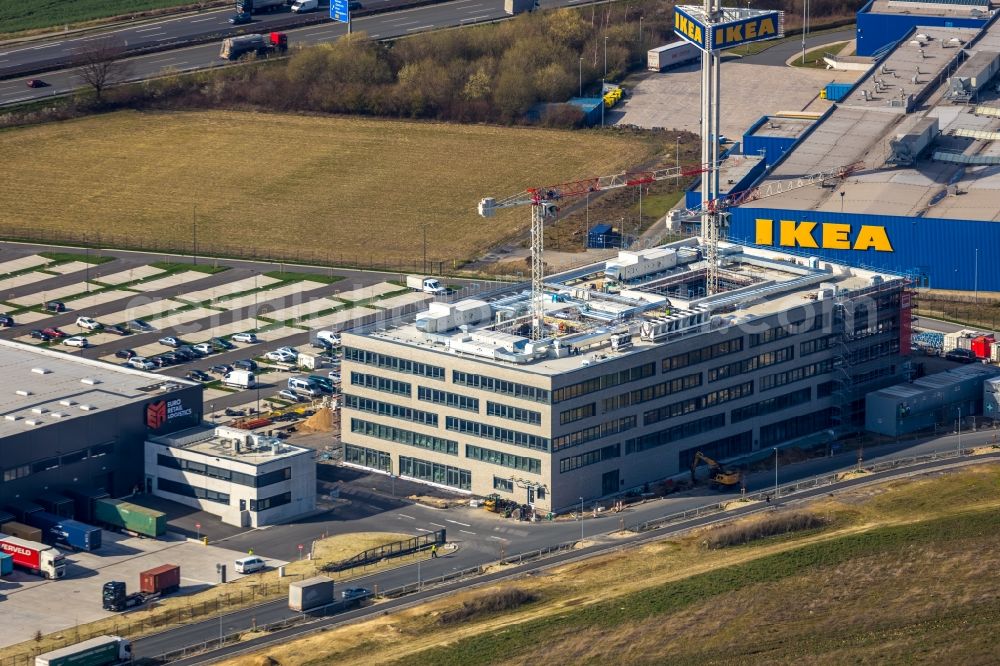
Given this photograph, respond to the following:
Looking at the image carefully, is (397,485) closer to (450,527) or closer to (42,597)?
(450,527)

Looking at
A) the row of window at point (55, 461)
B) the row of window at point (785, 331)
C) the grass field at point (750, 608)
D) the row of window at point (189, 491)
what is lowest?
the grass field at point (750, 608)

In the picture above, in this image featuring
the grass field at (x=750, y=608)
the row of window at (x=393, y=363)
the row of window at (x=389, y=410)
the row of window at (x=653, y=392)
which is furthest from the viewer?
the row of window at (x=389, y=410)

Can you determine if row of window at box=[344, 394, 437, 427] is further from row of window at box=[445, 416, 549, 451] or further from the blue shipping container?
the blue shipping container

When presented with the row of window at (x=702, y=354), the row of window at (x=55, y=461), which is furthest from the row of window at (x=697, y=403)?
the row of window at (x=55, y=461)

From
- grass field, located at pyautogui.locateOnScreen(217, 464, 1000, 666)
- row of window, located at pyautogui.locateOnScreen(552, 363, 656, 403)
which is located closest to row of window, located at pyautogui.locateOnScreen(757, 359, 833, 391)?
row of window, located at pyautogui.locateOnScreen(552, 363, 656, 403)

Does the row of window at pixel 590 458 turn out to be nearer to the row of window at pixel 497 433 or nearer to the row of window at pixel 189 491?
the row of window at pixel 497 433


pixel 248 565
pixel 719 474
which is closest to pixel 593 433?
pixel 719 474
